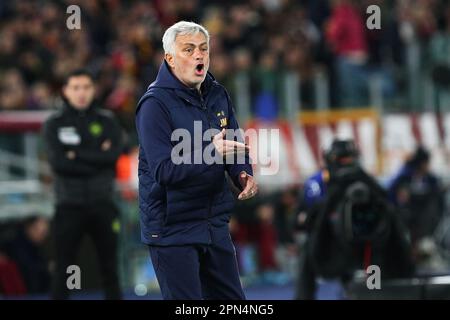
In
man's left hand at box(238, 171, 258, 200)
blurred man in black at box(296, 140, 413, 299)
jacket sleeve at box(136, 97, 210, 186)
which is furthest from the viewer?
blurred man in black at box(296, 140, 413, 299)

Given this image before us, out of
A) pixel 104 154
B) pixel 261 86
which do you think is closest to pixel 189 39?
pixel 104 154

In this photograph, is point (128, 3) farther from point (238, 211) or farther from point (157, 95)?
point (157, 95)

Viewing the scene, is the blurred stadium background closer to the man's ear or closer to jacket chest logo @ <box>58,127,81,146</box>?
jacket chest logo @ <box>58,127,81,146</box>

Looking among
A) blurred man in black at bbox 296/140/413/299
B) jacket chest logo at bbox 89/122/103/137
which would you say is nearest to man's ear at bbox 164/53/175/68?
jacket chest logo at bbox 89/122/103/137

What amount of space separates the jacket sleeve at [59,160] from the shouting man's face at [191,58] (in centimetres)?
393

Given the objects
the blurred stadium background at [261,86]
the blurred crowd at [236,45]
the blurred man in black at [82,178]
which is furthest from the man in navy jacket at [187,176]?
the blurred crowd at [236,45]

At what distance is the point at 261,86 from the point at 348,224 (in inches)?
260

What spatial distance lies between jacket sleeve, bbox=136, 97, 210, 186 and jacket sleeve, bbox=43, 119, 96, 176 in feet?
12.8

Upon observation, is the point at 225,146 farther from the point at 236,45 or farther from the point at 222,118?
the point at 236,45

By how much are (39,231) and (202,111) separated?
27.9ft

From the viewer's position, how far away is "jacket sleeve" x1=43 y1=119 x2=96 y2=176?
11086 millimetres

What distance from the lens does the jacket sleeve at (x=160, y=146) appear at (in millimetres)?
7086

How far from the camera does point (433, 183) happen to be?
1730 centimetres
